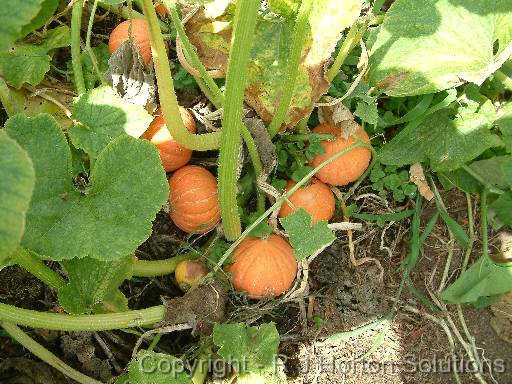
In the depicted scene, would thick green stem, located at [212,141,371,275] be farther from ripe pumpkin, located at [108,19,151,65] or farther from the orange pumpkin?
the orange pumpkin

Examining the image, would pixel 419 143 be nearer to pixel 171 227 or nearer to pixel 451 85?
pixel 451 85

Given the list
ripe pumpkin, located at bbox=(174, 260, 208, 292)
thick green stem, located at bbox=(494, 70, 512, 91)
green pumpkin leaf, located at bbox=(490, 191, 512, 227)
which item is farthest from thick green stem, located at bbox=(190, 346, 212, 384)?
thick green stem, located at bbox=(494, 70, 512, 91)

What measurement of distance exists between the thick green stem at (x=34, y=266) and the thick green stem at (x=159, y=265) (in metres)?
0.30

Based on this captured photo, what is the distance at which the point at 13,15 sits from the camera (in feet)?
3.96

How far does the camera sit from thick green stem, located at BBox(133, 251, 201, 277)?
2133mm

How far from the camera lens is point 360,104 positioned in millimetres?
2195

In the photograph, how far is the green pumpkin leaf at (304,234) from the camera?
195 cm

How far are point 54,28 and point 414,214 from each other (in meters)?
1.65

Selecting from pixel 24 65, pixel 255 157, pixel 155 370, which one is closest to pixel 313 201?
pixel 255 157

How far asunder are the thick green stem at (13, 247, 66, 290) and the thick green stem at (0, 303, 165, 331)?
10cm

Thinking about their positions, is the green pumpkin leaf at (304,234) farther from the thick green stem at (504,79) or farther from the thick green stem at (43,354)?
the thick green stem at (504,79)

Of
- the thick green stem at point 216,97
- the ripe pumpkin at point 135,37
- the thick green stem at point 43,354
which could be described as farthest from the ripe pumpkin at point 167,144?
the thick green stem at point 43,354

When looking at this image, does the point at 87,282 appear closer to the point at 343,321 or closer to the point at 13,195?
the point at 13,195

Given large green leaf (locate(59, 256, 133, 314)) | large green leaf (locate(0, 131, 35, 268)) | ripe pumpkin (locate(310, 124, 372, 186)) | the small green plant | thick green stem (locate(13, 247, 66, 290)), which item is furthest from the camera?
the small green plant
